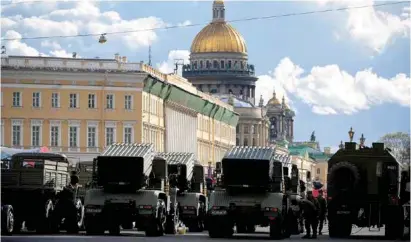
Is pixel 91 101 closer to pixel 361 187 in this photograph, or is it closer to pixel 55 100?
pixel 55 100

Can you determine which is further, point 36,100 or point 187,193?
point 36,100

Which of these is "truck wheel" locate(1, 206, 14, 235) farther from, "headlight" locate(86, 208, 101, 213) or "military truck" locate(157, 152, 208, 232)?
"military truck" locate(157, 152, 208, 232)

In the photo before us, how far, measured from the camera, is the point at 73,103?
124m

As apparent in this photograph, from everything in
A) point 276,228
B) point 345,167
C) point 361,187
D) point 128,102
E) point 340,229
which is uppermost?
point 128,102

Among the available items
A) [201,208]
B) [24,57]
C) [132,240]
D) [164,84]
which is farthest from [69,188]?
[164,84]

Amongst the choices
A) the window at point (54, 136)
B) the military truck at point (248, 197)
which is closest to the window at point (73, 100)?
the window at point (54, 136)

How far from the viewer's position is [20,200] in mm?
44562

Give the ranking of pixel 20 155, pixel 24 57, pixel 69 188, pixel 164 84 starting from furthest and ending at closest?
pixel 164 84, pixel 24 57, pixel 20 155, pixel 69 188

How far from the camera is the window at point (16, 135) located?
12393 centimetres

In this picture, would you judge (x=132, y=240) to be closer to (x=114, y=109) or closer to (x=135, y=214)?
(x=135, y=214)

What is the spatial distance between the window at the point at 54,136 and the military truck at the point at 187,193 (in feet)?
237

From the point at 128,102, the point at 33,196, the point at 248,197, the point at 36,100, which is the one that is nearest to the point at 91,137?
the point at 128,102

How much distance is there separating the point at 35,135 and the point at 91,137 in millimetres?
4338

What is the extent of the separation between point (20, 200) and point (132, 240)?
6.43 metres
